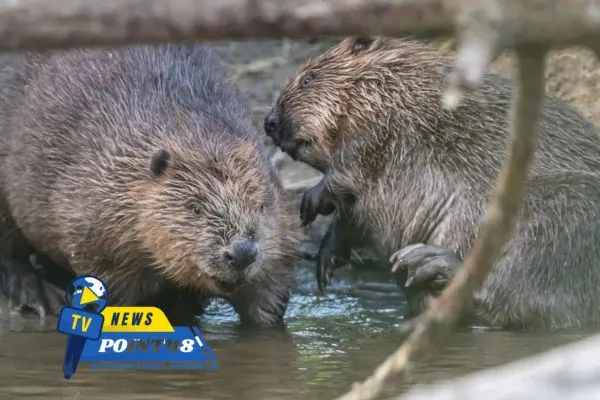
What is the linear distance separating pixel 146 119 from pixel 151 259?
621mm

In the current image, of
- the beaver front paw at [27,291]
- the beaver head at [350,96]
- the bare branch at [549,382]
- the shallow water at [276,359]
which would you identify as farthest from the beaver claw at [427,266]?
the bare branch at [549,382]

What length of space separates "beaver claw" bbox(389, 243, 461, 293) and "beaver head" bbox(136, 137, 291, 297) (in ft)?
1.69

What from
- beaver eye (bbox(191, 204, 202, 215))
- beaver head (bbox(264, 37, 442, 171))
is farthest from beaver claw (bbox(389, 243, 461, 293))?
beaver eye (bbox(191, 204, 202, 215))

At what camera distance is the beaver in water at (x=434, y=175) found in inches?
190

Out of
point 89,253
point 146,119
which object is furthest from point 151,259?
point 146,119

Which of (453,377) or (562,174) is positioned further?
(562,174)

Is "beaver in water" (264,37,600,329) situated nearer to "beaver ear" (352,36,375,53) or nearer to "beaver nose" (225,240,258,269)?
"beaver ear" (352,36,375,53)

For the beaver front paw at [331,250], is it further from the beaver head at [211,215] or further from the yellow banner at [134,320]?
the yellow banner at [134,320]

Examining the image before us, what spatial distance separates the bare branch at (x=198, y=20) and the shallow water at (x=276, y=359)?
1814 mm

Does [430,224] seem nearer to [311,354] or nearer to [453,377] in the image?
[311,354]

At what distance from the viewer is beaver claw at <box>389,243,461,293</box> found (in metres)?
4.87

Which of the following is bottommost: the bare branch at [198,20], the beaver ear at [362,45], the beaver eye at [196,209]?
the beaver eye at [196,209]

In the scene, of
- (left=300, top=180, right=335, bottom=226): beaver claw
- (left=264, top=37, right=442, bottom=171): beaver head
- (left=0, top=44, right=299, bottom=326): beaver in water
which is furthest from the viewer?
(left=300, top=180, right=335, bottom=226): beaver claw

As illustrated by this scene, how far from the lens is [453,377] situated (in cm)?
385
